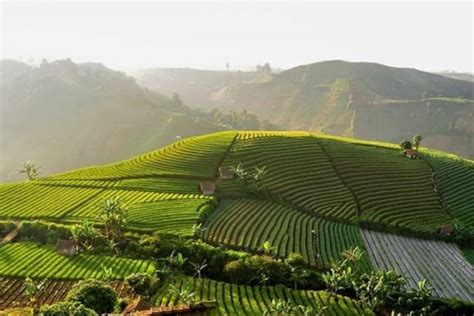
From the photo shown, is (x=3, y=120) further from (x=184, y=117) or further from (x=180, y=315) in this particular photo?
(x=180, y=315)

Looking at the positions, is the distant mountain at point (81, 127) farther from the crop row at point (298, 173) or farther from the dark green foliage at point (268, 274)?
the dark green foliage at point (268, 274)

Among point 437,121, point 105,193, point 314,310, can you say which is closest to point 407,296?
point 314,310

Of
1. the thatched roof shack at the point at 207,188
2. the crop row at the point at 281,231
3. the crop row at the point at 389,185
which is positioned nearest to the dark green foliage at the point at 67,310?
the crop row at the point at 281,231

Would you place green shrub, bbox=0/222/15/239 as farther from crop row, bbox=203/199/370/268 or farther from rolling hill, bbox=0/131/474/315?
crop row, bbox=203/199/370/268

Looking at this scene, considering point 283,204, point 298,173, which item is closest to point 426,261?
point 283,204

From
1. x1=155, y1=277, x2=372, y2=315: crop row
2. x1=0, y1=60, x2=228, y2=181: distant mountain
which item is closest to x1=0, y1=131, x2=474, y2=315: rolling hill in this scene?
x1=155, y1=277, x2=372, y2=315: crop row

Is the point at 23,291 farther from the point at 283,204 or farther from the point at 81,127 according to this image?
the point at 81,127
